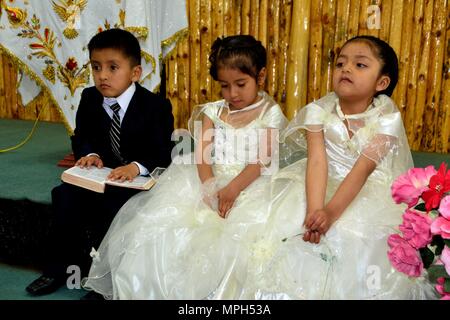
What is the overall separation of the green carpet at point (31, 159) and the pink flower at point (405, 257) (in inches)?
58.8

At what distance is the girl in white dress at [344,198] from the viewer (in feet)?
4.88

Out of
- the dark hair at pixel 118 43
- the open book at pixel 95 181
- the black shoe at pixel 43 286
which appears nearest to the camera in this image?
the open book at pixel 95 181

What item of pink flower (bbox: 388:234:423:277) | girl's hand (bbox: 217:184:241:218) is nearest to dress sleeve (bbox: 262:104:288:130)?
girl's hand (bbox: 217:184:241:218)

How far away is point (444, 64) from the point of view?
292 cm

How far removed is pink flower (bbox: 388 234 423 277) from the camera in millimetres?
1208

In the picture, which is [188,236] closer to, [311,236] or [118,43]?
[311,236]

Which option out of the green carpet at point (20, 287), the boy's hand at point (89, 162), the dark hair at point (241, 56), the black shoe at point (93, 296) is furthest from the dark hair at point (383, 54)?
the green carpet at point (20, 287)

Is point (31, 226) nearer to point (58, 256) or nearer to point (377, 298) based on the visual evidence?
point (58, 256)

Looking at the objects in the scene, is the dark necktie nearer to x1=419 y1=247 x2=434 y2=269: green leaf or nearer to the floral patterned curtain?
the floral patterned curtain

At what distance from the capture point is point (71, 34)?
8.43ft

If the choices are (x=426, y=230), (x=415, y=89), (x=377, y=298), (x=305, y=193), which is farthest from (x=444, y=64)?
(x=426, y=230)

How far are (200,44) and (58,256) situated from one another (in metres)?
1.82

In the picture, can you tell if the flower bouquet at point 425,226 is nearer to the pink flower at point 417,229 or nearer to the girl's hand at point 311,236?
the pink flower at point 417,229

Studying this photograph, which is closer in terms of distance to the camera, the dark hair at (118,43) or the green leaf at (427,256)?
the green leaf at (427,256)
